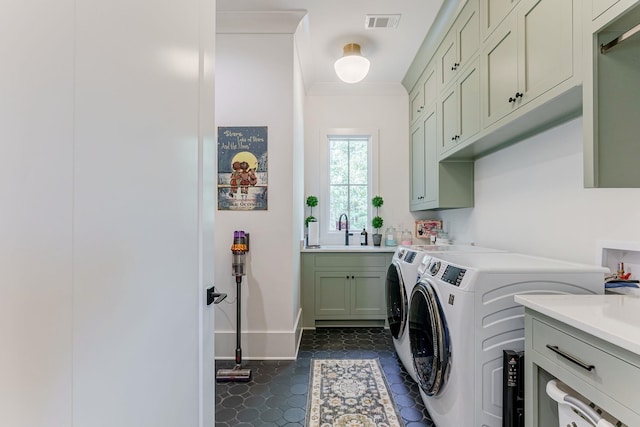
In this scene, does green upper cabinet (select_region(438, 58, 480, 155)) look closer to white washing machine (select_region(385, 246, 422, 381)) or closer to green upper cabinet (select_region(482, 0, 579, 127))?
green upper cabinet (select_region(482, 0, 579, 127))

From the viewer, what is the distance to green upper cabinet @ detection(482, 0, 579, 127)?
4.38 ft

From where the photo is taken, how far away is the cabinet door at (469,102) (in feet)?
7.00

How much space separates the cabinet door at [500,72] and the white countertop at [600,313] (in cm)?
102

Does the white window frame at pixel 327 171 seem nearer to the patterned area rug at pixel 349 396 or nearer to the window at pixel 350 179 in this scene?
the window at pixel 350 179

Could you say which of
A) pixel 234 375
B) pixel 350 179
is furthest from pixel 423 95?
pixel 234 375

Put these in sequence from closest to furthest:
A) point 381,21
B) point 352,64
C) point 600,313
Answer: point 600,313
point 381,21
point 352,64

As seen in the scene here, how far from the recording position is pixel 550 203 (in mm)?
1893

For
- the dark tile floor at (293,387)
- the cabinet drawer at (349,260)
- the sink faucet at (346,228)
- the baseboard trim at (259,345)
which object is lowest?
the dark tile floor at (293,387)

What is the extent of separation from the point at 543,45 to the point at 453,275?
3.72 ft

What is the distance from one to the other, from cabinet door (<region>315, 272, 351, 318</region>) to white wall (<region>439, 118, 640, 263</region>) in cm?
151

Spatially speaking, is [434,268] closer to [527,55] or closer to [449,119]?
[527,55]

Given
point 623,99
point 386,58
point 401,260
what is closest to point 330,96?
point 386,58

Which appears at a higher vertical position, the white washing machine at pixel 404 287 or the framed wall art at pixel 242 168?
the framed wall art at pixel 242 168

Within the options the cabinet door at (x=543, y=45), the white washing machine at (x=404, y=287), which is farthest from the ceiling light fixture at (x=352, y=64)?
the white washing machine at (x=404, y=287)
